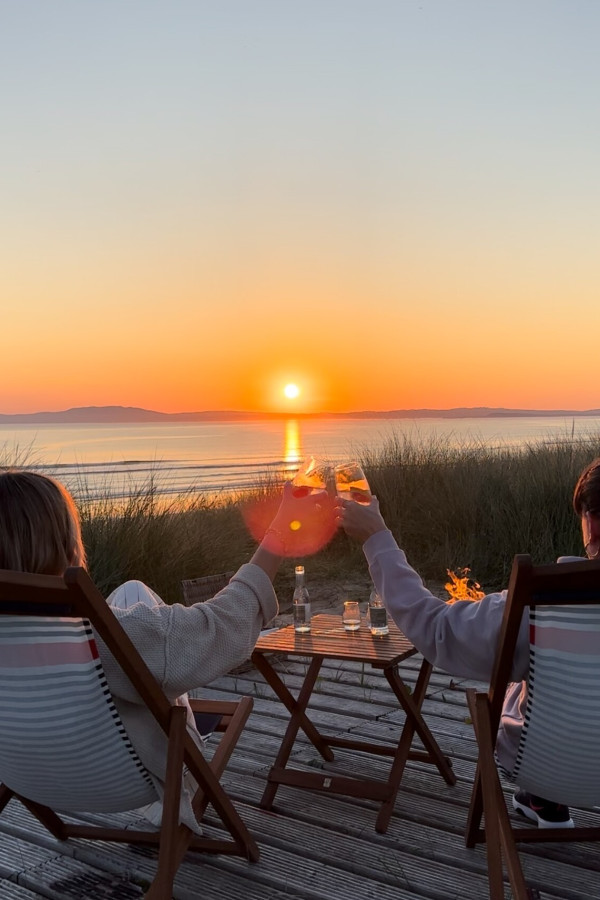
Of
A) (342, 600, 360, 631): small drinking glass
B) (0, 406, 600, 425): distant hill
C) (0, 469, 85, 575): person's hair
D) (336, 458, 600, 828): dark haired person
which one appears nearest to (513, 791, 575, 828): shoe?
(336, 458, 600, 828): dark haired person

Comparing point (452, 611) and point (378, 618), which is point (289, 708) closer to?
point (378, 618)

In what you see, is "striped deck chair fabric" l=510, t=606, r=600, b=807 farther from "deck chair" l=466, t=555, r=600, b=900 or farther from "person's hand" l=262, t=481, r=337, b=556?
"person's hand" l=262, t=481, r=337, b=556

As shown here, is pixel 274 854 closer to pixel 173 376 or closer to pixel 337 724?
pixel 337 724

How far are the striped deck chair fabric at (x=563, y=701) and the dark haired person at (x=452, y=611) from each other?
0.08 meters

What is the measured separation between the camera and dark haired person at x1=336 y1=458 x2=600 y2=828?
2189 mm

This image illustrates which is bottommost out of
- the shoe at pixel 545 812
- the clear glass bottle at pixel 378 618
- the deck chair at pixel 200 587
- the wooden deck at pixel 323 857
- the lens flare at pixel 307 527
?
the wooden deck at pixel 323 857

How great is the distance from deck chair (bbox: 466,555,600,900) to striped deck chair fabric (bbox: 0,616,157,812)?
0.93 meters

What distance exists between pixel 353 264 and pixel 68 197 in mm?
7979

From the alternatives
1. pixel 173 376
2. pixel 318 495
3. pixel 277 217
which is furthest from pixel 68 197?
pixel 173 376

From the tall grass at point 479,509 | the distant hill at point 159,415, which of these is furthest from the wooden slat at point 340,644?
the distant hill at point 159,415

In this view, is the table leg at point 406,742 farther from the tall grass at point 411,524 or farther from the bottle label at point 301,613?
the tall grass at point 411,524

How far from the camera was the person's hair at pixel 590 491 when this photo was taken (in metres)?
2.17

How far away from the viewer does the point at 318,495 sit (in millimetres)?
2387

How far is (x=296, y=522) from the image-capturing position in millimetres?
2326
